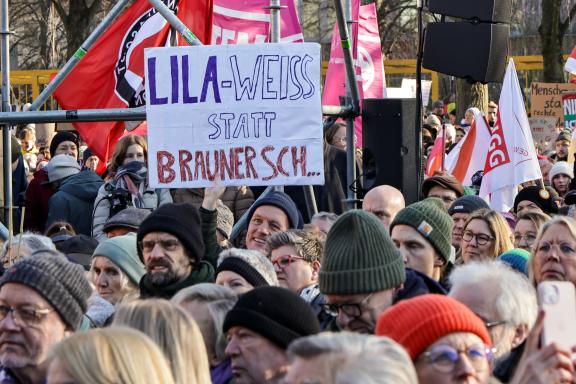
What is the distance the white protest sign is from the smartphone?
14.8 ft

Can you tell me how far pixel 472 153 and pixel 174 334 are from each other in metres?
8.31

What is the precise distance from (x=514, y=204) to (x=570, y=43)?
1275 inches

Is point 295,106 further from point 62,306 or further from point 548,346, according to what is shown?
point 548,346

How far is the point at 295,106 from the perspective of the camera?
810cm

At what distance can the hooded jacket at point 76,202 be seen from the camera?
9719 millimetres

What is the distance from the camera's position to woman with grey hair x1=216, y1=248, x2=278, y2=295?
6152 mm

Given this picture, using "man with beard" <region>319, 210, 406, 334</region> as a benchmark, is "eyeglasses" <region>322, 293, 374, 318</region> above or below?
below

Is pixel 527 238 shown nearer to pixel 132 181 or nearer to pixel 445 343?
pixel 132 181

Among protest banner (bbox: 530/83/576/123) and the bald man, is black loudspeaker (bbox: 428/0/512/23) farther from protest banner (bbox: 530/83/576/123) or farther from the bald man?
protest banner (bbox: 530/83/576/123)

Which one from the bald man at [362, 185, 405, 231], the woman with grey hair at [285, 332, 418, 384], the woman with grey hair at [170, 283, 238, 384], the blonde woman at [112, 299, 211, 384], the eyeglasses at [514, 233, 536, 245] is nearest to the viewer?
the woman with grey hair at [285, 332, 418, 384]

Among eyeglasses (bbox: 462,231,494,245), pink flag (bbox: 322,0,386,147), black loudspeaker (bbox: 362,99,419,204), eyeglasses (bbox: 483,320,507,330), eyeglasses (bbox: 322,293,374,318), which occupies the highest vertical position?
pink flag (bbox: 322,0,386,147)

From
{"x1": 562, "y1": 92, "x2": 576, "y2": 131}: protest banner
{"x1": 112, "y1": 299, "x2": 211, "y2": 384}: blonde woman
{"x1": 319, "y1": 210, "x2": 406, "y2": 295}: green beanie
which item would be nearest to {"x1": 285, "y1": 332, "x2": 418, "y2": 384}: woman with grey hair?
{"x1": 112, "y1": 299, "x2": 211, "y2": 384}: blonde woman

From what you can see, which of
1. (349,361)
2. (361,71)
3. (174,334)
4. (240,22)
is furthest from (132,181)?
(349,361)

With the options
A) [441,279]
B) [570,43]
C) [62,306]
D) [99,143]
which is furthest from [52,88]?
[570,43]
